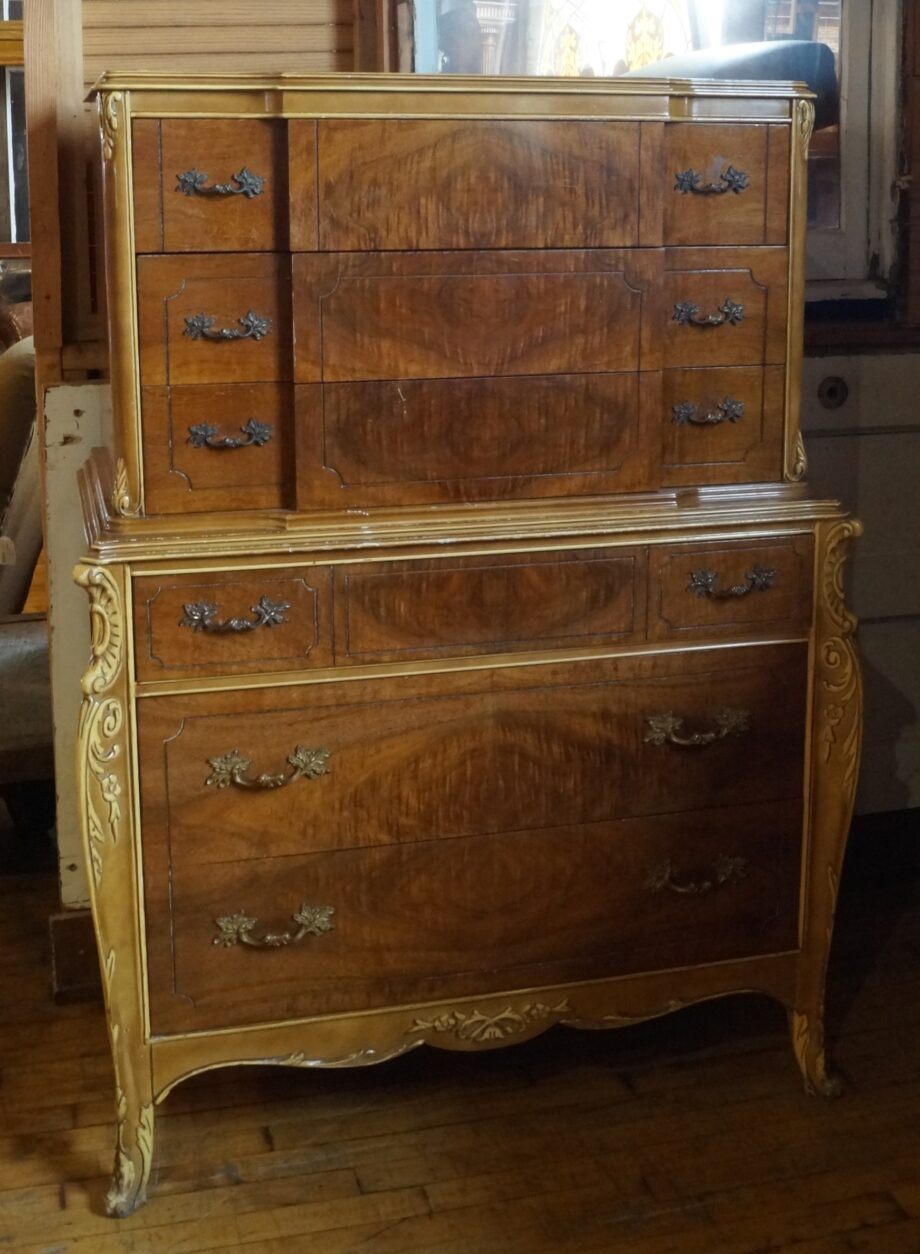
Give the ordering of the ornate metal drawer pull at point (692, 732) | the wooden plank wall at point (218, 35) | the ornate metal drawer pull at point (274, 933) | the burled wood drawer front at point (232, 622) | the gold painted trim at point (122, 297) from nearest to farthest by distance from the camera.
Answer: the gold painted trim at point (122, 297), the burled wood drawer front at point (232, 622), the ornate metal drawer pull at point (274, 933), the ornate metal drawer pull at point (692, 732), the wooden plank wall at point (218, 35)

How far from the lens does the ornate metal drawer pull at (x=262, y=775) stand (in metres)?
2.19

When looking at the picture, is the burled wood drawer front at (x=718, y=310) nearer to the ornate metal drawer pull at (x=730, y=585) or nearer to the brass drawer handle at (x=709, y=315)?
the brass drawer handle at (x=709, y=315)

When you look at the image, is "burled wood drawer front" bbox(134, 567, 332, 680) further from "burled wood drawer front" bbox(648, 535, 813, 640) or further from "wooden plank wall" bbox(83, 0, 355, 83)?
"wooden plank wall" bbox(83, 0, 355, 83)

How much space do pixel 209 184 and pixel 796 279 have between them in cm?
88

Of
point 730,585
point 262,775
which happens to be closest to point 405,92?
point 730,585

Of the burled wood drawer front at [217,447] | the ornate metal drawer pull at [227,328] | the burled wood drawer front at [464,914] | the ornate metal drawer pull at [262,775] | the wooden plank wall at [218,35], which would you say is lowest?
the burled wood drawer front at [464,914]

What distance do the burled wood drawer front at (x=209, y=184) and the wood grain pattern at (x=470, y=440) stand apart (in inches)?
9.0

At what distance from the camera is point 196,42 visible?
→ 271 cm

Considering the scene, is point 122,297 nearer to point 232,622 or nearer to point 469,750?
point 232,622

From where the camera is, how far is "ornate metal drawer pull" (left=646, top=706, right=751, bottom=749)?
7.70ft

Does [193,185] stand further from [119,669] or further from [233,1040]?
[233,1040]

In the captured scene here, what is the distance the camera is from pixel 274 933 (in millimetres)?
2262

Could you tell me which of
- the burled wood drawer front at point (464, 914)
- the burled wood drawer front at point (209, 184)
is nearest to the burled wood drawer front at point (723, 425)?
the burled wood drawer front at point (464, 914)

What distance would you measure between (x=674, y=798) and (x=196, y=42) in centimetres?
153
